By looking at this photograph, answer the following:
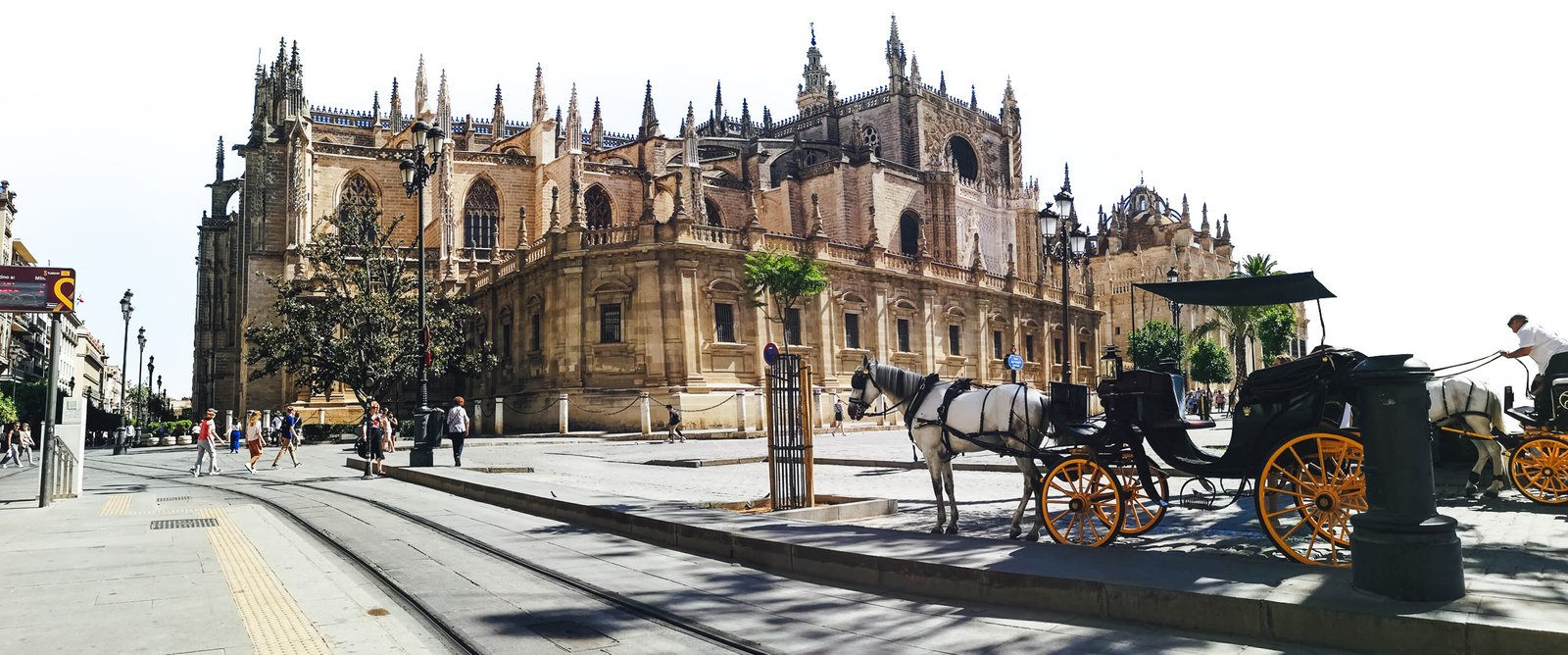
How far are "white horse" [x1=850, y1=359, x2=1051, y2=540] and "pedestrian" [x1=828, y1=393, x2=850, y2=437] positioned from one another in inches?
905

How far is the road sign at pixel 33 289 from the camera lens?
39.5 ft

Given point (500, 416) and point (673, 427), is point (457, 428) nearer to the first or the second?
point (673, 427)

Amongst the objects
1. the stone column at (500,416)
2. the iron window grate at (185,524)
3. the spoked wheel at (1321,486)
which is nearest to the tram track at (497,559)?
the iron window grate at (185,524)

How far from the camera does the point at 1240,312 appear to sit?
121 feet

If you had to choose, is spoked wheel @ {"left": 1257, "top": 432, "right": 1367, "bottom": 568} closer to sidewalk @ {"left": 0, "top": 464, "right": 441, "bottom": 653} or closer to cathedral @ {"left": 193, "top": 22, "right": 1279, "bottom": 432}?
sidewalk @ {"left": 0, "top": 464, "right": 441, "bottom": 653}

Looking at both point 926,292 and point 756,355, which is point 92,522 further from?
point 926,292

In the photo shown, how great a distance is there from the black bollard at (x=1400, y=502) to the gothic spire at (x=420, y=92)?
175 ft

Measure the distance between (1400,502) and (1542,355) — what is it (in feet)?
21.6

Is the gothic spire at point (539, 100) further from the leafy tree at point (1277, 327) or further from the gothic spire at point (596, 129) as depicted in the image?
the leafy tree at point (1277, 327)

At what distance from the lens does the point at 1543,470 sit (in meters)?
8.97

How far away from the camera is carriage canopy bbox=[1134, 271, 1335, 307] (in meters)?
7.10

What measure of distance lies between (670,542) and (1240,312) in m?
34.6

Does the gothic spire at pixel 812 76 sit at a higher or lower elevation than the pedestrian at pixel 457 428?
higher

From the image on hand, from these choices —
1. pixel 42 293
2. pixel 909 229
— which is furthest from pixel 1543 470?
pixel 909 229
